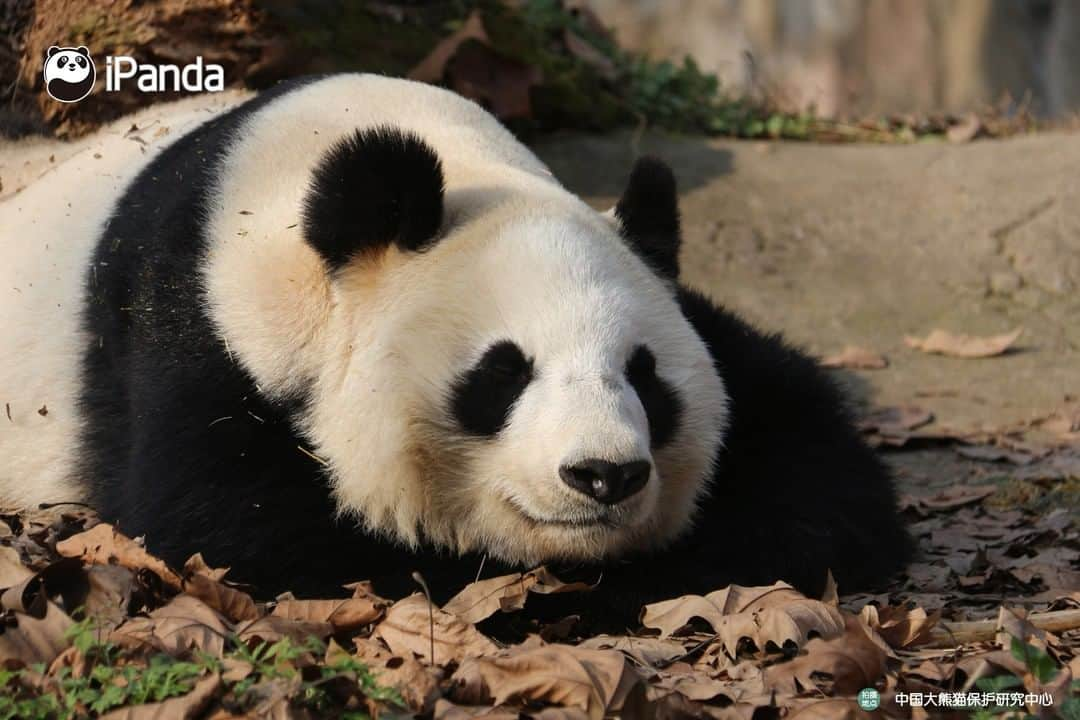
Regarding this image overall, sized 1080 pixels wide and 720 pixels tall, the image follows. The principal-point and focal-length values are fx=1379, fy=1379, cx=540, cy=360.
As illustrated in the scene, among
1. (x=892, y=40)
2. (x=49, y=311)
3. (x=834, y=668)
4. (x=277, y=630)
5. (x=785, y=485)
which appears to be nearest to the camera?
(x=834, y=668)

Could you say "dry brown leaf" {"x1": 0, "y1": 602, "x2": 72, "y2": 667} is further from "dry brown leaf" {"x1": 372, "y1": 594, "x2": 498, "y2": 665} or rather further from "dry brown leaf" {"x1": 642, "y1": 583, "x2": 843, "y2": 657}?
"dry brown leaf" {"x1": 642, "y1": 583, "x2": 843, "y2": 657}

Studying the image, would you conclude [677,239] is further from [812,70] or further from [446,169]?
[812,70]

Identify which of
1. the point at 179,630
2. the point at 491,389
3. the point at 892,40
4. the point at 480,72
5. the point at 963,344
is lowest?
the point at 963,344

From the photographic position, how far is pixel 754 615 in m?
3.60

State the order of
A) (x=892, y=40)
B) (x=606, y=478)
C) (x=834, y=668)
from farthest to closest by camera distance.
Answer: (x=892, y=40), (x=606, y=478), (x=834, y=668)

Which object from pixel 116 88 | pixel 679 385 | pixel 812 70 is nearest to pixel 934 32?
pixel 812 70

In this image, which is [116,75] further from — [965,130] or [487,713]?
[965,130]

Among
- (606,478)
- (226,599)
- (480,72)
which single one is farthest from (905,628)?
(480,72)

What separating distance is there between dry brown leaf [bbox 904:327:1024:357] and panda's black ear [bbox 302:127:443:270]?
4.30m

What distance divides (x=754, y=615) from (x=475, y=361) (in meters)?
1.00

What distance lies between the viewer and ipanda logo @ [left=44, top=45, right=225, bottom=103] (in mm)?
6555

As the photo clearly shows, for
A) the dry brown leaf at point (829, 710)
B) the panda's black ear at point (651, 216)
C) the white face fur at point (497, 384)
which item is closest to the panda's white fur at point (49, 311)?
the white face fur at point (497, 384)

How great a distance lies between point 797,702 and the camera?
3014 millimetres

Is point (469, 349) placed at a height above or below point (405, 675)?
above
